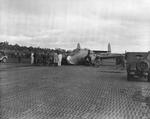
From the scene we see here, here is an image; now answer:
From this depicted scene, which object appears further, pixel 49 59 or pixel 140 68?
pixel 49 59

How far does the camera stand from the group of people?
73.7 feet

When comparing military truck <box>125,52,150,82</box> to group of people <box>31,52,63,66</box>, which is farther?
group of people <box>31,52,63,66</box>

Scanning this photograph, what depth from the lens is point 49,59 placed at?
78.4 ft

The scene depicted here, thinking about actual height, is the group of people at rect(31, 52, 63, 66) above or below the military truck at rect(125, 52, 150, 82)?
above

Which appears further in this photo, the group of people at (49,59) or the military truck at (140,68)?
the group of people at (49,59)

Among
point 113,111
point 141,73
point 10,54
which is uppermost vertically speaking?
point 10,54

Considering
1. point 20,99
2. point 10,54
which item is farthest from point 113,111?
point 10,54

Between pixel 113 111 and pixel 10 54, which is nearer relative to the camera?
pixel 113 111

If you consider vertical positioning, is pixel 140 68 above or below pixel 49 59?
below

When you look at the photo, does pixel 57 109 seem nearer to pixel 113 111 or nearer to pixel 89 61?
pixel 113 111

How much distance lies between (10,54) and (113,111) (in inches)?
1386

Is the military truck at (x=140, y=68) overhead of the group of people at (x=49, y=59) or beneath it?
beneath

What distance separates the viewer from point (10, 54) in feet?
122

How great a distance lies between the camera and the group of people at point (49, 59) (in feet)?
73.7
